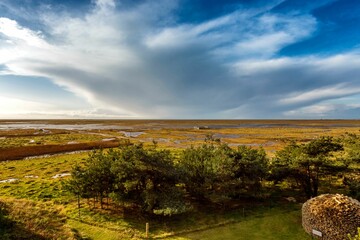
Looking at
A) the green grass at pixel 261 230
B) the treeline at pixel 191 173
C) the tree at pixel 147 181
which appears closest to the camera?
the green grass at pixel 261 230

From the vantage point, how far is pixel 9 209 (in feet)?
93.1

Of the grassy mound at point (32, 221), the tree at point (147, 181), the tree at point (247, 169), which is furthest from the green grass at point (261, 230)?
the grassy mound at point (32, 221)

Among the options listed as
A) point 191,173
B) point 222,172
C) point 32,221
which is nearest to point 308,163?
point 222,172

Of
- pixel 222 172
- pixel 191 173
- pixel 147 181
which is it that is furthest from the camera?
pixel 191 173

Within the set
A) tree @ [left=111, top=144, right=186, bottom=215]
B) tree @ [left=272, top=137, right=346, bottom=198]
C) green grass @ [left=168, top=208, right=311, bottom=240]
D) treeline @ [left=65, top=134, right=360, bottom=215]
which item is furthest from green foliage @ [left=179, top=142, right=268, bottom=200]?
green grass @ [left=168, top=208, right=311, bottom=240]

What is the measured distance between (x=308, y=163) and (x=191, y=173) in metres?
14.4

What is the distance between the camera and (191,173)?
3134 cm

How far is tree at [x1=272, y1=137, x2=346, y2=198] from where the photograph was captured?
101 feet

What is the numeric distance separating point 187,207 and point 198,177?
5503 mm

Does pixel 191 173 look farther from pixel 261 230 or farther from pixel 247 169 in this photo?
pixel 261 230

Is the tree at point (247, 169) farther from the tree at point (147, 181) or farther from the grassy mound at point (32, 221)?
the grassy mound at point (32, 221)

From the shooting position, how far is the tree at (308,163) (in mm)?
30766

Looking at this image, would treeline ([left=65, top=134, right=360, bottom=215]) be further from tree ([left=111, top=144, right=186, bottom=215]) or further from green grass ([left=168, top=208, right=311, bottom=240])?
green grass ([left=168, top=208, right=311, bottom=240])

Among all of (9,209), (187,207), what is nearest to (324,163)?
(187,207)
